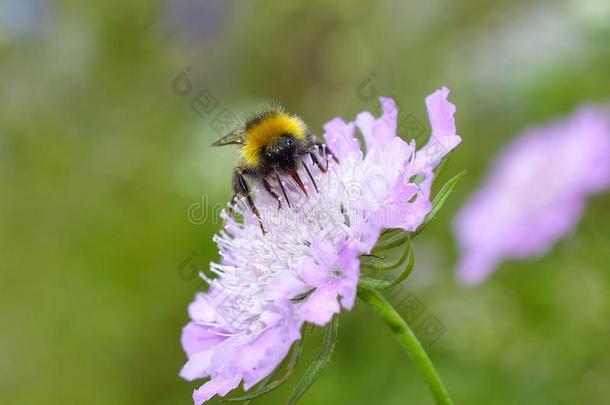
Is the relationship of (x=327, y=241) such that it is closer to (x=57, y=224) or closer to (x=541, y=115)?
(x=541, y=115)

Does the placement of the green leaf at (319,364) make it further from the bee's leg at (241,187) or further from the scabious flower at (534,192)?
the scabious flower at (534,192)

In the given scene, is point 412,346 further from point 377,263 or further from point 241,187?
point 241,187

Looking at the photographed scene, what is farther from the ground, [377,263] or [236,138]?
[236,138]

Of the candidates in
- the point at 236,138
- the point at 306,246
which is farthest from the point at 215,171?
the point at 306,246

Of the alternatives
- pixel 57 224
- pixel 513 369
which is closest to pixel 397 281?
pixel 513 369

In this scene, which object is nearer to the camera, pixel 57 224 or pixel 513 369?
pixel 513 369

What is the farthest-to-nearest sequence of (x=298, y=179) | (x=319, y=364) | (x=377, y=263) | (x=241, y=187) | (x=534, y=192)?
(x=534, y=192), (x=241, y=187), (x=298, y=179), (x=377, y=263), (x=319, y=364)
